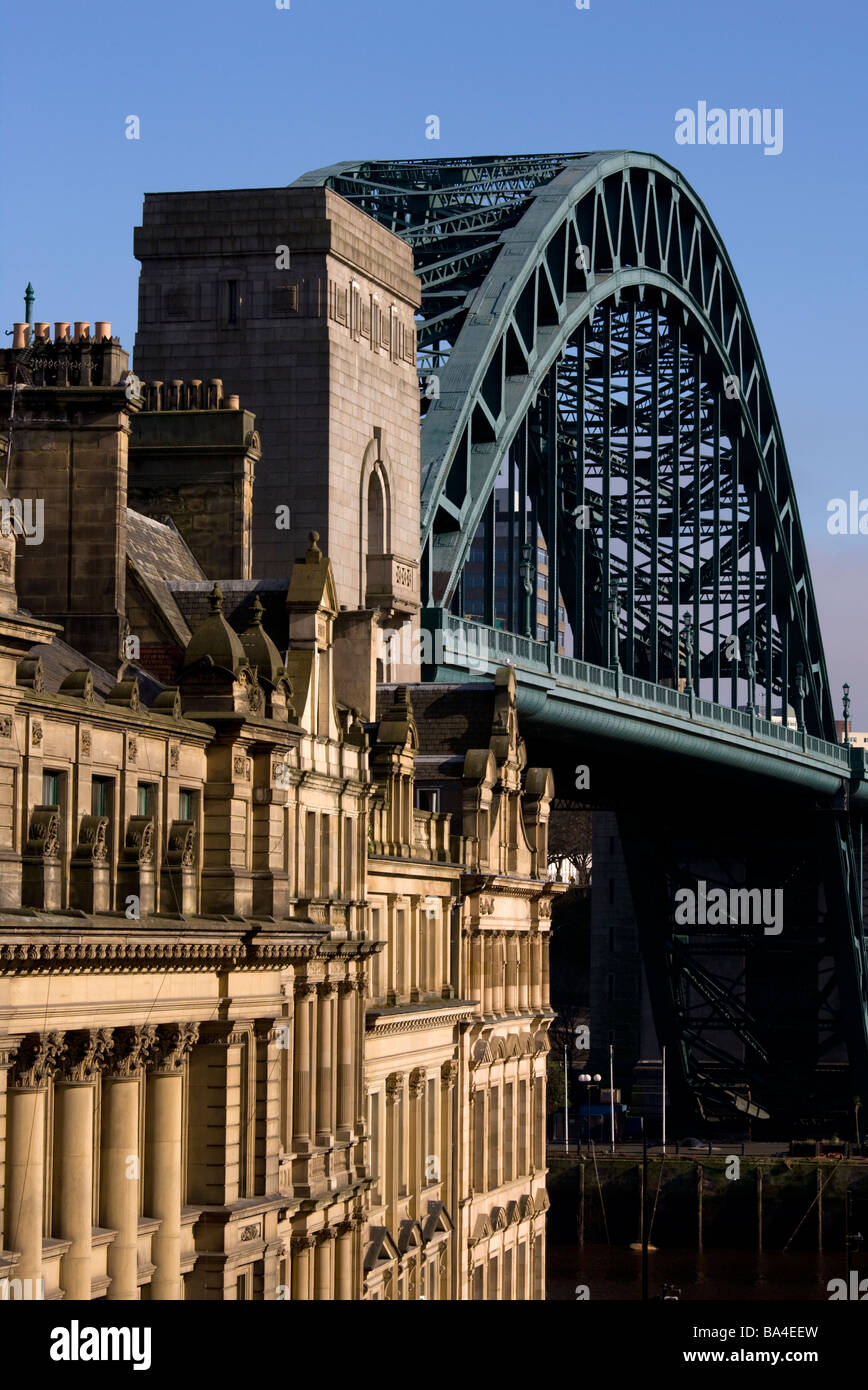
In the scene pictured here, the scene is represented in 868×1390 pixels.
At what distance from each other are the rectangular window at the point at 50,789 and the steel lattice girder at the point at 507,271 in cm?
3567

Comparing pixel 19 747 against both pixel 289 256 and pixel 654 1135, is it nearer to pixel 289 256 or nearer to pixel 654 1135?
pixel 289 256

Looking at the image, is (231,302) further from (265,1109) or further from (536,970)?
(265,1109)

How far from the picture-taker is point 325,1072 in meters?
46.6

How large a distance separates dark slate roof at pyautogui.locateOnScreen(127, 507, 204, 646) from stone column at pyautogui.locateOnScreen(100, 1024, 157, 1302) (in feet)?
36.1

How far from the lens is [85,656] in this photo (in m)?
43.2

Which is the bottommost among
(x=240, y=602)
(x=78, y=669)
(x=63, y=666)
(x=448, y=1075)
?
(x=448, y=1075)

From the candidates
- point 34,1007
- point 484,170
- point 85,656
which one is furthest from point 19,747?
point 484,170

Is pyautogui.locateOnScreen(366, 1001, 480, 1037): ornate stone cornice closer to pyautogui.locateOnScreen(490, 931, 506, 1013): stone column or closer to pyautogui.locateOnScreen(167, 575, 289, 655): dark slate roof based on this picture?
pyautogui.locateOnScreen(490, 931, 506, 1013): stone column

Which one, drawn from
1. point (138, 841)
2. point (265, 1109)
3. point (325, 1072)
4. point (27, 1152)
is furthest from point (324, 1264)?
point (27, 1152)

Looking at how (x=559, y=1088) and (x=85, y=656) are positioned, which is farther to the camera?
(x=559, y=1088)

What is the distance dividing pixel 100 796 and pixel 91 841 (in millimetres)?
1314

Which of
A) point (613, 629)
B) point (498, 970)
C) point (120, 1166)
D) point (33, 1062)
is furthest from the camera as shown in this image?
point (613, 629)

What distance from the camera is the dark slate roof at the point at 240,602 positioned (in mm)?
47188
